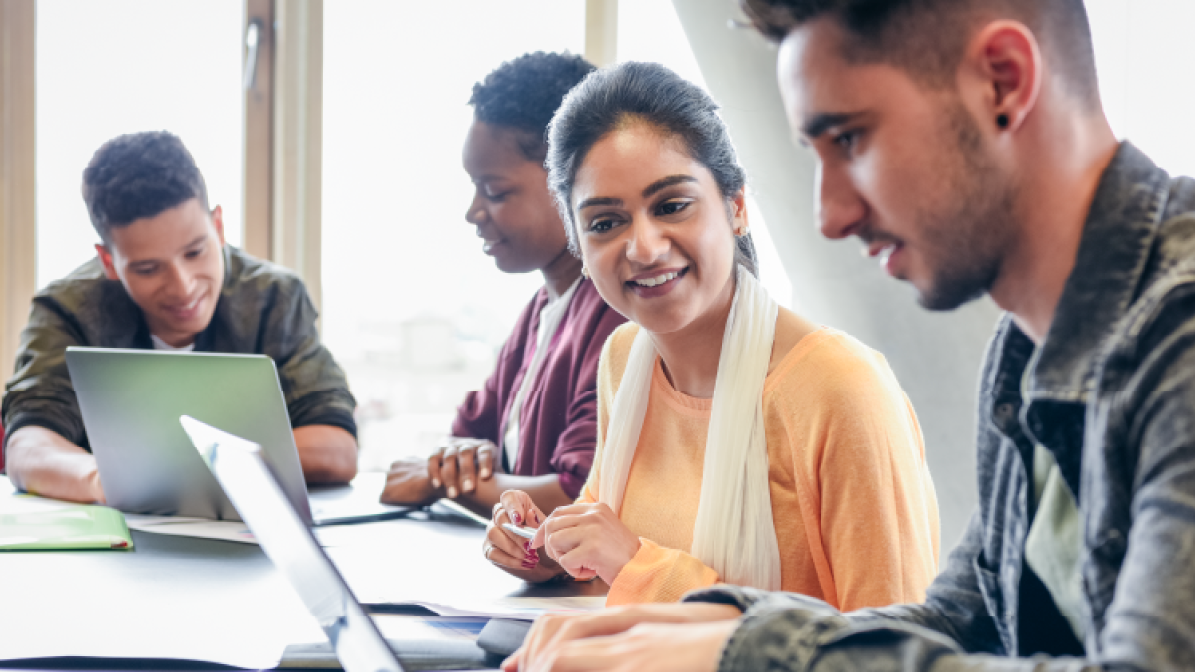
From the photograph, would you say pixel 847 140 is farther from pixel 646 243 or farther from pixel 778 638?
pixel 646 243

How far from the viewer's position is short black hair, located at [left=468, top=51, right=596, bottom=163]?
5.96 ft

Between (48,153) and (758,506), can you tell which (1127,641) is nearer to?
(758,506)

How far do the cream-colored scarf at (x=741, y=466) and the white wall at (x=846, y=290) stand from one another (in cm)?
98

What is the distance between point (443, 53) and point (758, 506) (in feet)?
7.88

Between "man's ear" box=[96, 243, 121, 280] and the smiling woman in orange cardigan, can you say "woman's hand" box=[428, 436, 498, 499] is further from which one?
"man's ear" box=[96, 243, 121, 280]

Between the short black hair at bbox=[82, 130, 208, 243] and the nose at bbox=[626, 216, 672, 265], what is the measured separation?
116 cm

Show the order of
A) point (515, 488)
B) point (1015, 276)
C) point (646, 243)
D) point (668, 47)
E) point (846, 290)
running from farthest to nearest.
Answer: point (668, 47) < point (846, 290) < point (515, 488) < point (646, 243) < point (1015, 276)

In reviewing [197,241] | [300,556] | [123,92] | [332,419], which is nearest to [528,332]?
[332,419]

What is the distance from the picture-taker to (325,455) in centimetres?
189

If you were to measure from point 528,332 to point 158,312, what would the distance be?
29.9 inches

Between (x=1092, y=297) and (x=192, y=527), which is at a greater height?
(x=1092, y=297)

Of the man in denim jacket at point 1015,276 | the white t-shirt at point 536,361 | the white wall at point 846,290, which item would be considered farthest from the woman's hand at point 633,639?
the white wall at point 846,290

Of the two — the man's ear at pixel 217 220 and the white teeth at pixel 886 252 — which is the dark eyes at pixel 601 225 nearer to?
the white teeth at pixel 886 252

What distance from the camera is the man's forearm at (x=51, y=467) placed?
1648mm
